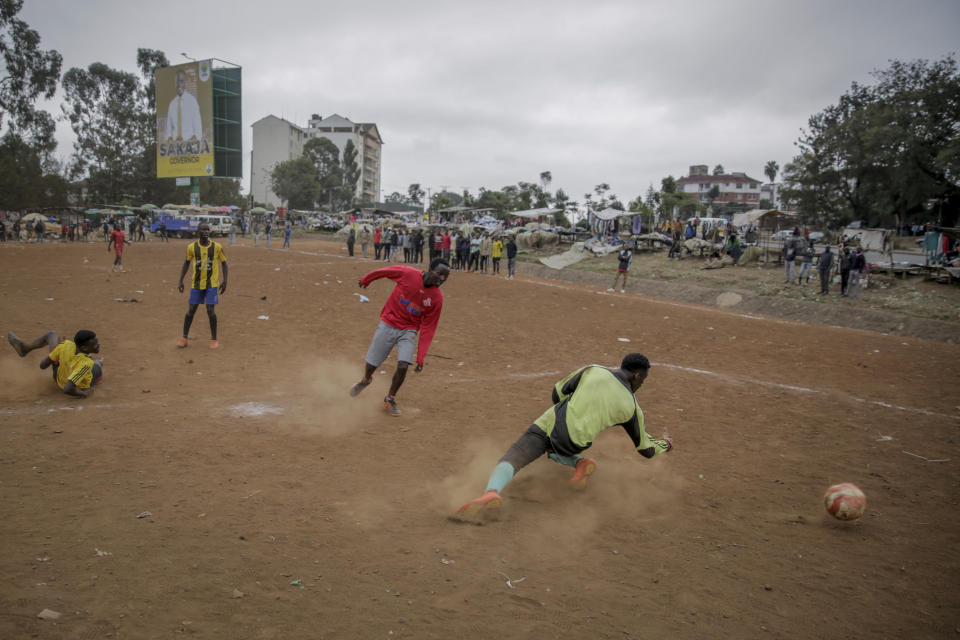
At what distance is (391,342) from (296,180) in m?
70.7

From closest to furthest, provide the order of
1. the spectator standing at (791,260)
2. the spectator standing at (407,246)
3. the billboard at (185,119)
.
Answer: the spectator standing at (791,260), the spectator standing at (407,246), the billboard at (185,119)

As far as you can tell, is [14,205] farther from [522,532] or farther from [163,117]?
[522,532]

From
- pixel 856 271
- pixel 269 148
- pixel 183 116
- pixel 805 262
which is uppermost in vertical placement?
pixel 269 148

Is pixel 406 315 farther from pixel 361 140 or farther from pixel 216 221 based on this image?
pixel 361 140

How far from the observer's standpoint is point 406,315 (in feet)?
20.3

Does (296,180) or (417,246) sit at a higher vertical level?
(296,180)

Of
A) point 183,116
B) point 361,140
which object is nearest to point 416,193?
point 361,140

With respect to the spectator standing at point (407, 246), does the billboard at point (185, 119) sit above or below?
above

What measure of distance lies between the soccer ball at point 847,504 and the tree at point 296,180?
2878 inches

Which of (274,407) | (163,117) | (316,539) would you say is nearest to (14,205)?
(163,117)

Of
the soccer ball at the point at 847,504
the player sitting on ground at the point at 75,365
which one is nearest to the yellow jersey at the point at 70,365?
the player sitting on ground at the point at 75,365

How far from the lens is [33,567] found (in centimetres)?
309

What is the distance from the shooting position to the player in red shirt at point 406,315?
609 cm

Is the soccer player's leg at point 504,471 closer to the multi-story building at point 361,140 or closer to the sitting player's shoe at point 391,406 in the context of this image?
the sitting player's shoe at point 391,406
